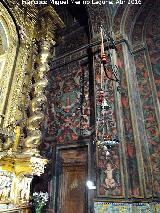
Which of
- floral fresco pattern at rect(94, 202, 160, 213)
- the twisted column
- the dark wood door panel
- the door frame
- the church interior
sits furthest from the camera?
the dark wood door panel

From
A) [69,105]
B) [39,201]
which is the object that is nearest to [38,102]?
[69,105]

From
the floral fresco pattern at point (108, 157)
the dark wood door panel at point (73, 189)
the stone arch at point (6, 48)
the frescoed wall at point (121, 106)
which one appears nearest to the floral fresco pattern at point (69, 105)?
the frescoed wall at point (121, 106)

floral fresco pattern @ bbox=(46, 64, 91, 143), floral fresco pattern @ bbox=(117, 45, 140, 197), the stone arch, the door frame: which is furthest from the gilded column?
floral fresco pattern @ bbox=(117, 45, 140, 197)

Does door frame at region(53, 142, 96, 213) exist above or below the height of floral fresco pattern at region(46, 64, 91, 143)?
below

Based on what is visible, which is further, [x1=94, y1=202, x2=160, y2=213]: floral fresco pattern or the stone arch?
the stone arch

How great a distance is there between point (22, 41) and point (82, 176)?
12.6 feet

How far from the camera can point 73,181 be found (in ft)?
17.1

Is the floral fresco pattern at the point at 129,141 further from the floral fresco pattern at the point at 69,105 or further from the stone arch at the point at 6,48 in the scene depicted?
the stone arch at the point at 6,48

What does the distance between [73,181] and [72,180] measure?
0.04 metres

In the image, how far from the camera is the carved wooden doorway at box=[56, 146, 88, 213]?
4.96 metres

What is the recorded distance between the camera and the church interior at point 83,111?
13.6ft

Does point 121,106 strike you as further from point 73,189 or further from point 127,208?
point 73,189

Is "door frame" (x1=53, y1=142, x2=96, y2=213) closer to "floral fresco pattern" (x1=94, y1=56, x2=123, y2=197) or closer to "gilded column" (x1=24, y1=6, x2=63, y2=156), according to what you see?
"floral fresco pattern" (x1=94, y1=56, x2=123, y2=197)

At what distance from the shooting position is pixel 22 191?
404 cm
